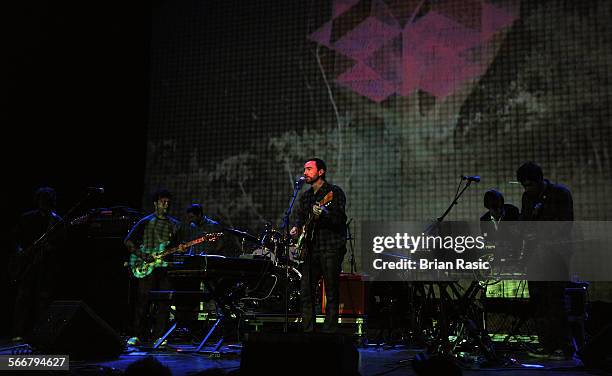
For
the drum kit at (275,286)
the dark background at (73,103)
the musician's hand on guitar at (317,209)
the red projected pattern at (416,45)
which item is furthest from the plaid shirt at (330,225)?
the dark background at (73,103)

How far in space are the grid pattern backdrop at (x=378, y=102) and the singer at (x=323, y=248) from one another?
8.64ft

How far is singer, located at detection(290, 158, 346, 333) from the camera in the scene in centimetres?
495

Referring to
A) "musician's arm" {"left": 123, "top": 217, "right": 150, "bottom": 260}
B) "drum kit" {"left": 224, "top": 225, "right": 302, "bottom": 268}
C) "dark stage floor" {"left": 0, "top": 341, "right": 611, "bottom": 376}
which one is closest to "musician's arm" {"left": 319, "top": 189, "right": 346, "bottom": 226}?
"drum kit" {"left": 224, "top": 225, "right": 302, "bottom": 268}

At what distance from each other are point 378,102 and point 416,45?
90 centimetres

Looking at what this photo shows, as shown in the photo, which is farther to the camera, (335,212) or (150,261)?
(150,261)

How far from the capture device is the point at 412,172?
7625mm

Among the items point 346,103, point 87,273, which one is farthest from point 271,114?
point 87,273

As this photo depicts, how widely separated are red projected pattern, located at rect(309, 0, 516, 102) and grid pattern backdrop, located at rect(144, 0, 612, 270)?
18 millimetres

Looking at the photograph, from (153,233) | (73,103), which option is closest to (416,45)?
(153,233)

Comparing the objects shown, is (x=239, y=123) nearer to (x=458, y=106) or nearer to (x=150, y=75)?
(x=150, y=75)

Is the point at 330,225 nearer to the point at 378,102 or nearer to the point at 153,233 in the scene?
the point at 153,233

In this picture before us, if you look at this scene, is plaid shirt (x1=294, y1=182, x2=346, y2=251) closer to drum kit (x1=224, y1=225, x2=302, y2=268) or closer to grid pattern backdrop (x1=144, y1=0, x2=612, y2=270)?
drum kit (x1=224, y1=225, x2=302, y2=268)

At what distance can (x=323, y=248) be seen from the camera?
5027 mm

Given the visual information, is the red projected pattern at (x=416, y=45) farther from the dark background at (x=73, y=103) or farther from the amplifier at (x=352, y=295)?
the dark background at (x=73, y=103)
